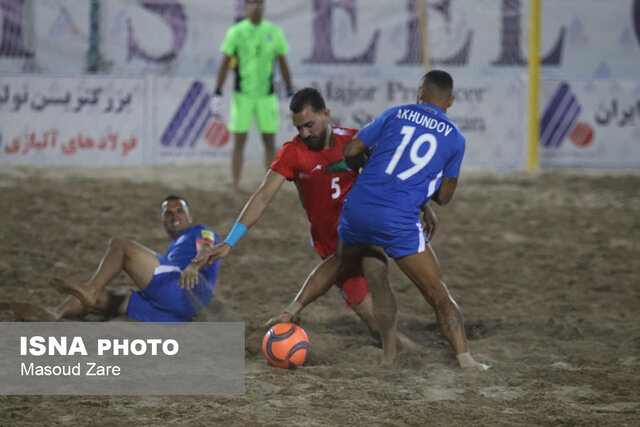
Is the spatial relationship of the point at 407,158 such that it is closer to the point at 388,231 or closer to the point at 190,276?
the point at 388,231

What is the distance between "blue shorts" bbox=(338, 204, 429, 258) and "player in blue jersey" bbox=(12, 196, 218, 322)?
1.16 m

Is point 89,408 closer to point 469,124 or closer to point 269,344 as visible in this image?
point 269,344

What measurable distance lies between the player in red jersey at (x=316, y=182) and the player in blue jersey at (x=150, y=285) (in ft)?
2.48

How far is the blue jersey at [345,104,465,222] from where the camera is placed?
526cm

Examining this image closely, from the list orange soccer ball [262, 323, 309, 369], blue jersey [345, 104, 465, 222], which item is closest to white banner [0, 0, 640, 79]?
blue jersey [345, 104, 465, 222]

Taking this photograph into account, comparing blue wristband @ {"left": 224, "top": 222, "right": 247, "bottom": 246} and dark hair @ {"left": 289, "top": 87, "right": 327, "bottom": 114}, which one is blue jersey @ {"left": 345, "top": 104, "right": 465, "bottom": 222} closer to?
dark hair @ {"left": 289, "top": 87, "right": 327, "bottom": 114}

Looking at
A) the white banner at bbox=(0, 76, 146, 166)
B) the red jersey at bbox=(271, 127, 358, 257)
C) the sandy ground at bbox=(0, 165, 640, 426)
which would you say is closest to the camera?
the sandy ground at bbox=(0, 165, 640, 426)

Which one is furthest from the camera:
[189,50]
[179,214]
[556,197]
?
[189,50]

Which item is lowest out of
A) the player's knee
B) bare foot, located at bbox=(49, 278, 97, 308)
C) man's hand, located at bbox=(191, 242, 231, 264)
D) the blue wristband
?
bare foot, located at bbox=(49, 278, 97, 308)

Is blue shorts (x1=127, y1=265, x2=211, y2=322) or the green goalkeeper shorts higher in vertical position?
the green goalkeeper shorts

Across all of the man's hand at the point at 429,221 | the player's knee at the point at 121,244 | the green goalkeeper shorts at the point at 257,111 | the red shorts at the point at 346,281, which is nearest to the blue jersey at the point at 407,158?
the man's hand at the point at 429,221

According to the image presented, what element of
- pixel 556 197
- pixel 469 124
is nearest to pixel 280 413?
pixel 556 197

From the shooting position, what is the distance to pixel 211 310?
22.0ft

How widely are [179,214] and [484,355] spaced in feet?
7.53
